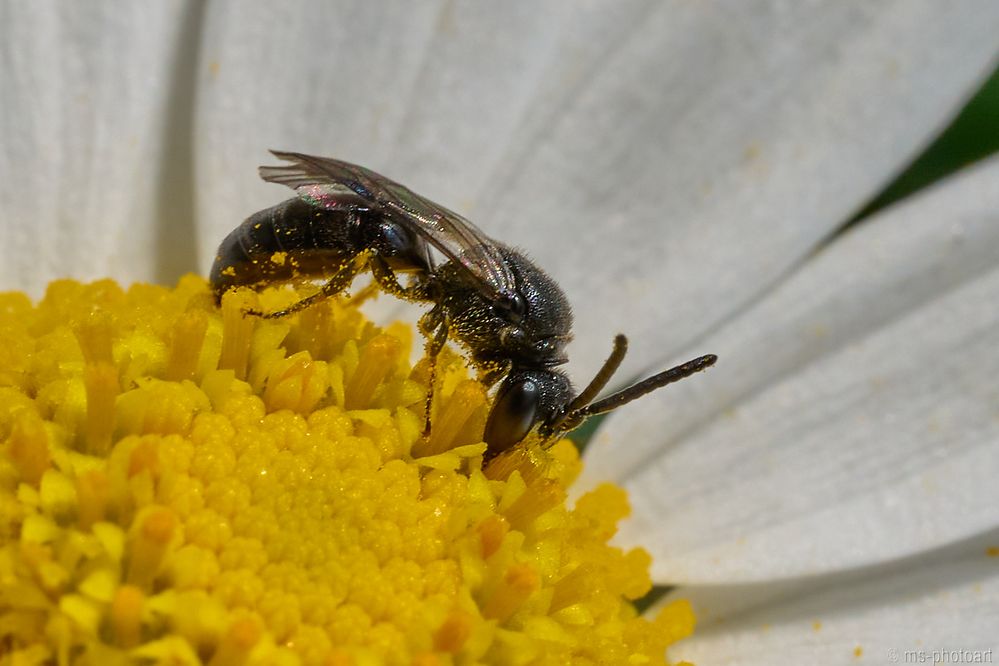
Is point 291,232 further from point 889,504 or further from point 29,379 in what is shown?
point 889,504

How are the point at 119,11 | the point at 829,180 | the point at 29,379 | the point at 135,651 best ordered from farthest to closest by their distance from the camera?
the point at 829,180 → the point at 119,11 → the point at 29,379 → the point at 135,651

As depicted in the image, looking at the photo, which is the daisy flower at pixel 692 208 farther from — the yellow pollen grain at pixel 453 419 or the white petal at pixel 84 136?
the yellow pollen grain at pixel 453 419

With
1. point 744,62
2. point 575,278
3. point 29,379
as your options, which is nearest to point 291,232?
point 29,379

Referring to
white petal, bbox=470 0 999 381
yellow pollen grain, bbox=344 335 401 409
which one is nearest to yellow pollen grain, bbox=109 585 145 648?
yellow pollen grain, bbox=344 335 401 409

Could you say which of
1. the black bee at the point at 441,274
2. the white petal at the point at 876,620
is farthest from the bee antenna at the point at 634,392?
the white petal at the point at 876,620

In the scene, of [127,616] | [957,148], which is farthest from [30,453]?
[957,148]

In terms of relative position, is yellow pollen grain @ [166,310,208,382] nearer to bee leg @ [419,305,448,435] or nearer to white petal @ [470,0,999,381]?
bee leg @ [419,305,448,435]

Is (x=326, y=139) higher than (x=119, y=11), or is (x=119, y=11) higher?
(x=119, y=11)

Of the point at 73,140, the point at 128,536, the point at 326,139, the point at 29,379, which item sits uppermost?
the point at 73,140
